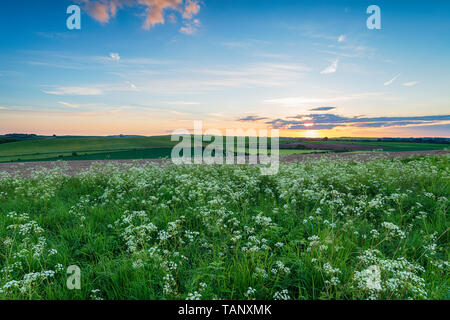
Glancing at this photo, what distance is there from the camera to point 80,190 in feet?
30.8

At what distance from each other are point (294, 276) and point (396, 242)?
313 cm

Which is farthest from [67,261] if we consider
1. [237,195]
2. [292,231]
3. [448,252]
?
[448,252]

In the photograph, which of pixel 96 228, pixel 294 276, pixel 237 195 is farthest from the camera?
pixel 237 195

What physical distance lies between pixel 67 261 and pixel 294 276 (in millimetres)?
4447

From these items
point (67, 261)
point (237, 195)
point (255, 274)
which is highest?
point (237, 195)

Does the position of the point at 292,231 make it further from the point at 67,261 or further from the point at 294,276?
the point at 67,261

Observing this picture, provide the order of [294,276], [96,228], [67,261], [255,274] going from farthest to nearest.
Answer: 1. [96,228]
2. [67,261]
3. [294,276]
4. [255,274]

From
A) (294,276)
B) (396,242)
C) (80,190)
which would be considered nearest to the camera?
(294,276)

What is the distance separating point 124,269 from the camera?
3.76 meters
